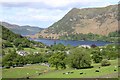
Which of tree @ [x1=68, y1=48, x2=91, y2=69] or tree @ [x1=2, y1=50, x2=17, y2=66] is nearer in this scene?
tree @ [x1=68, y1=48, x2=91, y2=69]

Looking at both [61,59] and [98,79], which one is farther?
[61,59]

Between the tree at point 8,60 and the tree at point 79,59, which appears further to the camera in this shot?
the tree at point 8,60

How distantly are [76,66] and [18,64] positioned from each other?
3810cm

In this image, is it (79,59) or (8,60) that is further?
(8,60)

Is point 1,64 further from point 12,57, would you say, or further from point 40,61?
point 40,61

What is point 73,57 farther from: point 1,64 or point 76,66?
point 1,64

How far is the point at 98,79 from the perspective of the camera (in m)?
63.2

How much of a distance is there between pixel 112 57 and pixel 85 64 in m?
33.2

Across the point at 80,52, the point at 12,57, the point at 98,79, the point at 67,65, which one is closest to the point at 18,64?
the point at 12,57

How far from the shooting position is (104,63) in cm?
9769

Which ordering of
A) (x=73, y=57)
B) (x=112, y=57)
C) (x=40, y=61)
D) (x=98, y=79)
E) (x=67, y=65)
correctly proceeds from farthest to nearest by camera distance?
(x=40, y=61) → (x=112, y=57) → (x=67, y=65) → (x=73, y=57) → (x=98, y=79)

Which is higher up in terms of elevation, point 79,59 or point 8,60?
point 79,59

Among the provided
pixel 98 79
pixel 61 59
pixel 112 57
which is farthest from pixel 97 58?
pixel 98 79

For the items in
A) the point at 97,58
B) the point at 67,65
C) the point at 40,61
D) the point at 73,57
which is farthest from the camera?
the point at 40,61
